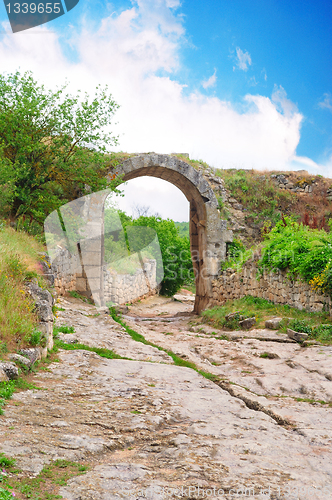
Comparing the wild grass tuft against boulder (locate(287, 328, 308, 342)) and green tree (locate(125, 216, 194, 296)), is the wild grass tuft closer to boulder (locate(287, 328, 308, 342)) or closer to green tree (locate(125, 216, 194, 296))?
boulder (locate(287, 328, 308, 342))

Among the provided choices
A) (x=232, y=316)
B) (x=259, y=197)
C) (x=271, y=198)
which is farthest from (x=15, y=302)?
(x=271, y=198)

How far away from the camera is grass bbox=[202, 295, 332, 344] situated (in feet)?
25.7

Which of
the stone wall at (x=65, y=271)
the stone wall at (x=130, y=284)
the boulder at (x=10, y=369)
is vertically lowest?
the stone wall at (x=130, y=284)

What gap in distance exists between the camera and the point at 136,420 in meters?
3.51

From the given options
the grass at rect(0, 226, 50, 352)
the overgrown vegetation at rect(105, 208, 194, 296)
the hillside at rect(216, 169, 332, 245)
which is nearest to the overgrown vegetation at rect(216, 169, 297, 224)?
the hillside at rect(216, 169, 332, 245)

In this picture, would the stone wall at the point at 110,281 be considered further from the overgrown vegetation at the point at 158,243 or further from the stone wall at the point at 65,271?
the overgrown vegetation at the point at 158,243

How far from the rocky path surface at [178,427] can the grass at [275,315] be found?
4.43 feet

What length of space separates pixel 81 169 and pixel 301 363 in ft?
25.5

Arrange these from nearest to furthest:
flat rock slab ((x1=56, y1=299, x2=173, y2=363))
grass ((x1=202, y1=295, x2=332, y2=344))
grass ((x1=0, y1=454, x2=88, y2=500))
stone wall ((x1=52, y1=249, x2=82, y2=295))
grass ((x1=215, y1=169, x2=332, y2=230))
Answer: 1. grass ((x1=0, y1=454, x2=88, y2=500))
2. flat rock slab ((x1=56, y1=299, x2=173, y2=363))
3. grass ((x1=202, y1=295, x2=332, y2=344))
4. stone wall ((x1=52, y1=249, x2=82, y2=295))
5. grass ((x1=215, y1=169, x2=332, y2=230))

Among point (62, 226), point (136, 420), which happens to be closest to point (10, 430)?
point (136, 420)

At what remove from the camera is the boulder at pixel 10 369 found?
12.7 ft

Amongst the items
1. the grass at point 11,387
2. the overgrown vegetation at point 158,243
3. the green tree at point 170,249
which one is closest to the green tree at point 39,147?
the grass at point 11,387

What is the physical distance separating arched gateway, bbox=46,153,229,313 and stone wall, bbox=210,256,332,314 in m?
0.86

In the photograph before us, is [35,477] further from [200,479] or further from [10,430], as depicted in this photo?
[200,479]
